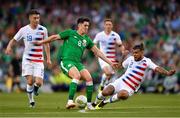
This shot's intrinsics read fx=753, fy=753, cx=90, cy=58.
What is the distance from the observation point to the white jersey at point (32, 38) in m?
21.4

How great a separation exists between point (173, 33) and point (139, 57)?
16.9 meters

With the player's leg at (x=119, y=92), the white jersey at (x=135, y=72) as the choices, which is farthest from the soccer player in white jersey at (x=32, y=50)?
the white jersey at (x=135, y=72)

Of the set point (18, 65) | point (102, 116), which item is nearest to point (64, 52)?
point (102, 116)

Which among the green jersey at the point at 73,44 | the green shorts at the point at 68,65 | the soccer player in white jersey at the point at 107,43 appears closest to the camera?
the green shorts at the point at 68,65

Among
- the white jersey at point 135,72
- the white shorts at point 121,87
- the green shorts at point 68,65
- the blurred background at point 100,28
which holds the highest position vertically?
the blurred background at point 100,28

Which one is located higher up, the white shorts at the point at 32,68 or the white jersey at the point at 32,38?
the white jersey at the point at 32,38

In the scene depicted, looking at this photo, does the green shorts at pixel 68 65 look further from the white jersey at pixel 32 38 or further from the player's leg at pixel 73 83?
the white jersey at pixel 32 38

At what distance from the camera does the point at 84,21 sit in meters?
19.8

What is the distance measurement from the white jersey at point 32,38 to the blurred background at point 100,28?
11.4 meters

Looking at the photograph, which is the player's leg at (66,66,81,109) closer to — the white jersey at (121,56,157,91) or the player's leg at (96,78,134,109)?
the player's leg at (96,78,134,109)

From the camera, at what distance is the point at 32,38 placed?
21.4 meters

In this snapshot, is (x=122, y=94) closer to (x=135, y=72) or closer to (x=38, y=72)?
(x=135, y=72)

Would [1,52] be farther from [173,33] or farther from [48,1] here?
[173,33]

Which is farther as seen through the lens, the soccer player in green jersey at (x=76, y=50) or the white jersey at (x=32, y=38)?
the white jersey at (x=32, y=38)
